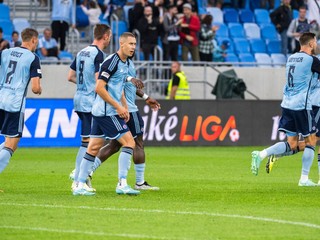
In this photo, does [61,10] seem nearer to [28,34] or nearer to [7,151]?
[28,34]

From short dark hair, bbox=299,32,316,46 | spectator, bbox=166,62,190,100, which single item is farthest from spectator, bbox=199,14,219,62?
short dark hair, bbox=299,32,316,46

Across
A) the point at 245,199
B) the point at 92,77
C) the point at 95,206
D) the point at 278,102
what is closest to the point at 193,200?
the point at 245,199

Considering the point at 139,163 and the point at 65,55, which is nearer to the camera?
the point at 139,163

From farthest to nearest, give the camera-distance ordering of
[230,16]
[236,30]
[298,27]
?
[230,16]
[236,30]
[298,27]

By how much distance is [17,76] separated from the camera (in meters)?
14.7

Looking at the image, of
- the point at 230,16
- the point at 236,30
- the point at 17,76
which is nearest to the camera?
the point at 17,76

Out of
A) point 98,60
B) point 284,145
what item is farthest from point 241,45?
point 98,60

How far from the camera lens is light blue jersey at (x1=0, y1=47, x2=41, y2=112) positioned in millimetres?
14641

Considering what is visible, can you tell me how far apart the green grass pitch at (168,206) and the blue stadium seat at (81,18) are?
11.6 m

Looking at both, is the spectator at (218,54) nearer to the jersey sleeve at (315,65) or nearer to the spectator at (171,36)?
the spectator at (171,36)

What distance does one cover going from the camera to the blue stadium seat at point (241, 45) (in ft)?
112

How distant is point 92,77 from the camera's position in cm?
1528

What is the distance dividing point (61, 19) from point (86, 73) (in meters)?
14.9

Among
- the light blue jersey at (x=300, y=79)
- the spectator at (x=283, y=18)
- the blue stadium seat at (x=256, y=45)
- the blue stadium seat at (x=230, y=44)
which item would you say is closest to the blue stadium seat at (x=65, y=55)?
the blue stadium seat at (x=230, y=44)
